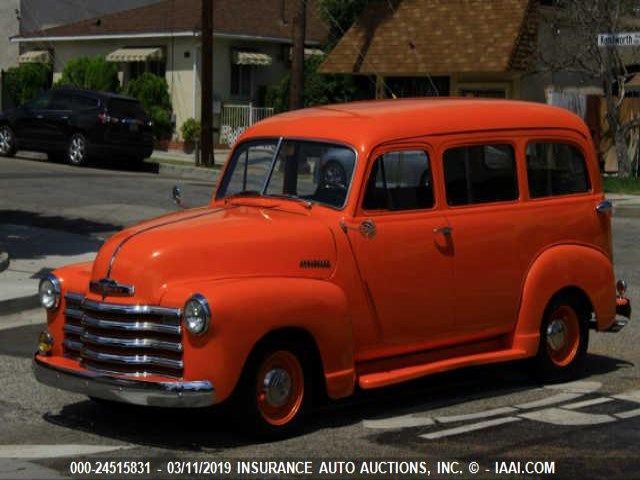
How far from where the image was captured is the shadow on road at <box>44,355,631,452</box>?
8023 millimetres

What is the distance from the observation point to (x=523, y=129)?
31.5 feet

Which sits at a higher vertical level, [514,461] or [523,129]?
[523,129]

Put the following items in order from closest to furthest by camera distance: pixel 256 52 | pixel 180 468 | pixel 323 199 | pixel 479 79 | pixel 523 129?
1. pixel 180 468
2. pixel 323 199
3. pixel 523 129
4. pixel 479 79
5. pixel 256 52

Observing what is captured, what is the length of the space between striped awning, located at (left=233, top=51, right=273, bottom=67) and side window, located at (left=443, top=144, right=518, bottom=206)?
28.6 metres

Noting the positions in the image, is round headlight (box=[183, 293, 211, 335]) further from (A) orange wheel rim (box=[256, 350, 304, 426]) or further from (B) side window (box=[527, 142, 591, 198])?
(B) side window (box=[527, 142, 591, 198])

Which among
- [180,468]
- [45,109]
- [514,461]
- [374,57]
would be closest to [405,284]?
[514,461]

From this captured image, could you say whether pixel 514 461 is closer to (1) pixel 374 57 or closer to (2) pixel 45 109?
(2) pixel 45 109

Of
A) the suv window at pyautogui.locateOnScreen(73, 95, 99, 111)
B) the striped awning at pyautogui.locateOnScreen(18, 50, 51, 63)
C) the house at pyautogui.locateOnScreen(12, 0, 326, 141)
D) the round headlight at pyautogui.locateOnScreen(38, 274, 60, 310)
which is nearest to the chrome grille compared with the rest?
the round headlight at pyautogui.locateOnScreen(38, 274, 60, 310)

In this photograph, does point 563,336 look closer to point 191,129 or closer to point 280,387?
point 280,387

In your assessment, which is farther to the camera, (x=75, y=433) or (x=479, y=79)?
(x=479, y=79)

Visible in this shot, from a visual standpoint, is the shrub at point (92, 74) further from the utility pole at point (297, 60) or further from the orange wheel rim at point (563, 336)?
the orange wheel rim at point (563, 336)

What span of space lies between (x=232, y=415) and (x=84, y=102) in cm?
2254

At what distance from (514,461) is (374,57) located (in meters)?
26.5

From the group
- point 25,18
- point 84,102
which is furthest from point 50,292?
point 25,18
